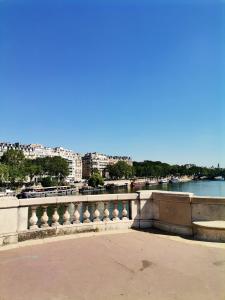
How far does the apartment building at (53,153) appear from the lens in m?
168

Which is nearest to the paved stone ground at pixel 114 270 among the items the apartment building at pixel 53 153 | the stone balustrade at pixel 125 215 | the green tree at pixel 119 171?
the stone balustrade at pixel 125 215

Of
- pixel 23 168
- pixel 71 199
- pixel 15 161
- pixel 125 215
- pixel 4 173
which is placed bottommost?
pixel 125 215

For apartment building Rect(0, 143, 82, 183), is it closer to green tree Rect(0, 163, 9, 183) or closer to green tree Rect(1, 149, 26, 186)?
green tree Rect(1, 149, 26, 186)

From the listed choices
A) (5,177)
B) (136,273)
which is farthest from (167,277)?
(5,177)

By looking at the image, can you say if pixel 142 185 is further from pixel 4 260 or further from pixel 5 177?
pixel 4 260

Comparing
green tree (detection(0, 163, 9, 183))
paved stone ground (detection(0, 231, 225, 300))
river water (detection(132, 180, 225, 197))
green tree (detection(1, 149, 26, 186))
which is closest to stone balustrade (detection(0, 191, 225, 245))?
paved stone ground (detection(0, 231, 225, 300))

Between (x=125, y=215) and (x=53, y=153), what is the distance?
180857 millimetres

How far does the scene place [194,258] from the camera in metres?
6.12

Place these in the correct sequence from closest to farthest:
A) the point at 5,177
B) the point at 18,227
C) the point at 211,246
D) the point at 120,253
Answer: the point at 120,253, the point at 211,246, the point at 18,227, the point at 5,177

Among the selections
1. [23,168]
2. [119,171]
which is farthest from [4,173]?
[119,171]

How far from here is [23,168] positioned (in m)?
109

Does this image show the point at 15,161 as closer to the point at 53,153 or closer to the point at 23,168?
the point at 23,168

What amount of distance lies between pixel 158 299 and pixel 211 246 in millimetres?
3317

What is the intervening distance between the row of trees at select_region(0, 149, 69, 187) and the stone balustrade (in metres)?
91.1
